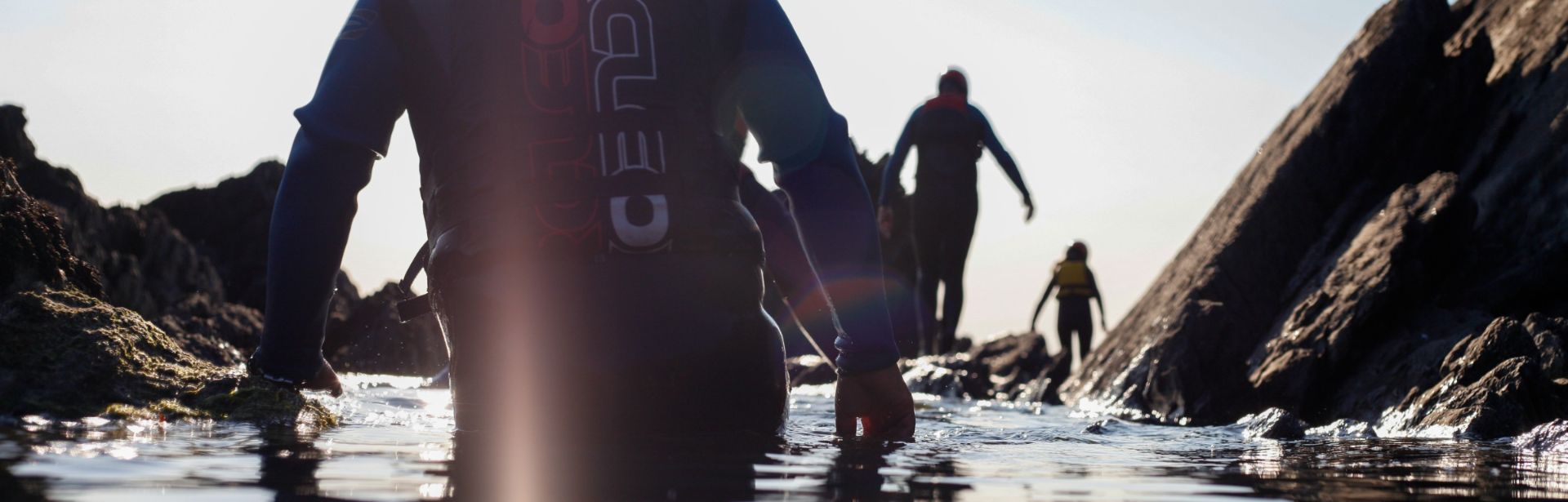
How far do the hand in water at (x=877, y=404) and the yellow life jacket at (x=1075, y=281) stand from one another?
35.0ft

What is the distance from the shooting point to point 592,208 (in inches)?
111

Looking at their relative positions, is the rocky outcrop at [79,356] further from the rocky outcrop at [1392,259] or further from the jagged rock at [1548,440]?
the rocky outcrop at [1392,259]

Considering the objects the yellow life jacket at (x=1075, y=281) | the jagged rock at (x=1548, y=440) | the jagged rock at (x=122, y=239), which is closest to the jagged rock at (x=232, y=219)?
the jagged rock at (x=122, y=239)

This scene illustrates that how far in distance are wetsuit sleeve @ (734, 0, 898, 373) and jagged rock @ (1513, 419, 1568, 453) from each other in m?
1.92

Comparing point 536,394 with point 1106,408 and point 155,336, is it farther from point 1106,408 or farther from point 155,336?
point 1106,408

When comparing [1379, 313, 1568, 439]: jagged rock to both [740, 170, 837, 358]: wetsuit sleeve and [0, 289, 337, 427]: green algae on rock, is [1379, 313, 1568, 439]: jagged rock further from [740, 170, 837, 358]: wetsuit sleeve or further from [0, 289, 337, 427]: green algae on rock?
[0, 289, 337, 427]: green algae on rock

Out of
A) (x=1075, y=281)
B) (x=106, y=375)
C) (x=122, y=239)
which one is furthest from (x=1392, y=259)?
(x=122, y=239)

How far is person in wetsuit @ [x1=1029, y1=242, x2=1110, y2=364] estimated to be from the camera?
525 inches

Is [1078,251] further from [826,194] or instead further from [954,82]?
[826,194]

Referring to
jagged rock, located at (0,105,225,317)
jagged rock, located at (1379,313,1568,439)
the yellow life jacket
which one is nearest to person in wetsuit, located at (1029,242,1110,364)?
the yellow life jacket

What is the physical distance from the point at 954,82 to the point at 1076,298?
3619mm

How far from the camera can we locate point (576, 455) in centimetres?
252

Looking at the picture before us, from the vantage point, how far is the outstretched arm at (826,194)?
9.90 feet

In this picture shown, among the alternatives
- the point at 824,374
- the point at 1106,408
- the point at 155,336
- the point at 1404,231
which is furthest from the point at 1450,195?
the point at 155,336
